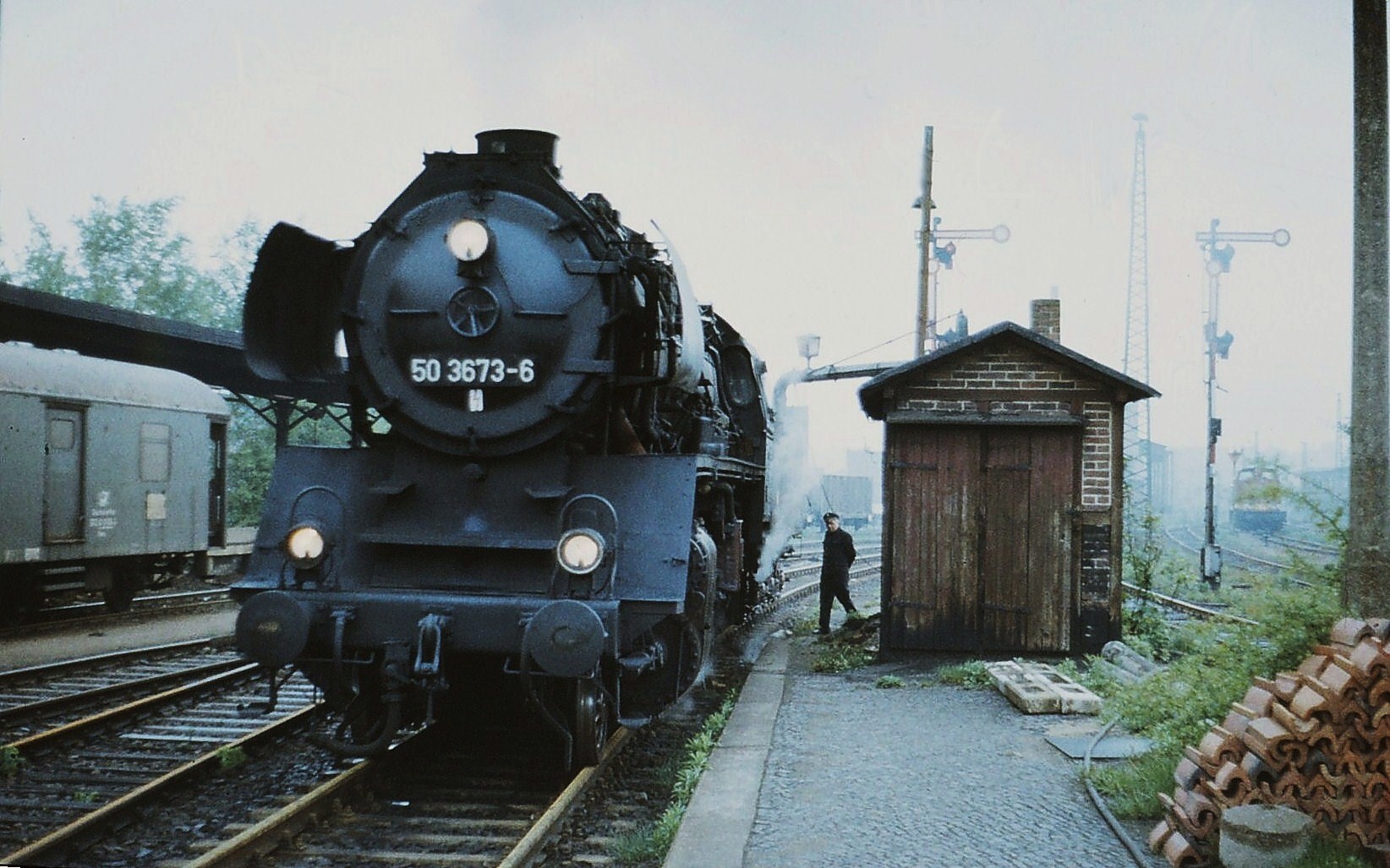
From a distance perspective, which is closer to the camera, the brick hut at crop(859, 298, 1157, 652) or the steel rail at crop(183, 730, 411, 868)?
the steel rail at crop(183, 730, 411, 868)

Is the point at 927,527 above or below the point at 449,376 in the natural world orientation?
below

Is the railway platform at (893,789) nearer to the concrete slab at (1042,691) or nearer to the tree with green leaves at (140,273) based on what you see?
the concrete slab at (1042,691)

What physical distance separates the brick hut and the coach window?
31.8ft

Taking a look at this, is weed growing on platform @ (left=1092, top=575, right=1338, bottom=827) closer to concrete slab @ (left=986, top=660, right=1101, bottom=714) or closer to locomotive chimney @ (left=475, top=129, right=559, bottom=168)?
concrete slab @ (left=986, top=660, right=1101, bottom=714)

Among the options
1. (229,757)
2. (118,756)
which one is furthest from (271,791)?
(118,756)

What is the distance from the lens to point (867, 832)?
4703 millimetres

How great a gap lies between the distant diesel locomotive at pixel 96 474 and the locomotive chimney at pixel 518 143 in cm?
809

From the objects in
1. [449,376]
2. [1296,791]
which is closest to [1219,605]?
[1296,791]

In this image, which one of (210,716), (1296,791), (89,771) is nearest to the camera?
(1296,791)

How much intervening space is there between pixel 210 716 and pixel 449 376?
3.55 m

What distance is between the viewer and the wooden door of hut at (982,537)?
29.7 ft

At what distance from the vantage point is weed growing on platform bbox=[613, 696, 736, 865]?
4.61 m

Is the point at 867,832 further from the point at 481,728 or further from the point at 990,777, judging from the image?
the point at 481,728

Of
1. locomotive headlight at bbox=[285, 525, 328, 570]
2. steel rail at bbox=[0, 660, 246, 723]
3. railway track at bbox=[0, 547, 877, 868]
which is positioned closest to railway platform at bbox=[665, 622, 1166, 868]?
railway track at bbox=[0, 547, 877, 868]
